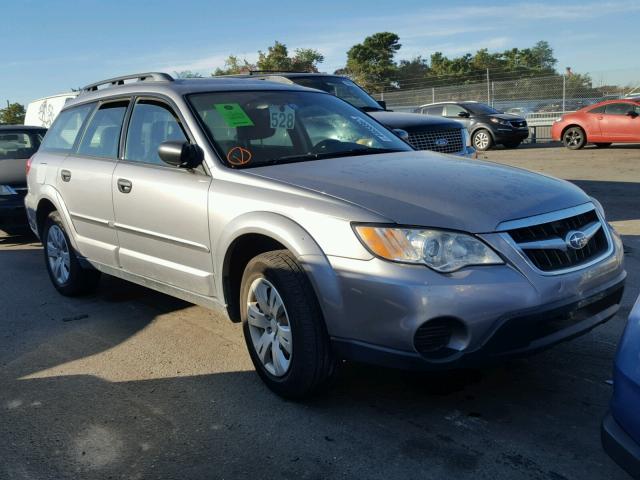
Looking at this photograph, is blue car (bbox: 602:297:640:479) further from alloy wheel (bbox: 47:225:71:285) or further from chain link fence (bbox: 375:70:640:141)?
chain link fence (bbox: 375:70:640:141)

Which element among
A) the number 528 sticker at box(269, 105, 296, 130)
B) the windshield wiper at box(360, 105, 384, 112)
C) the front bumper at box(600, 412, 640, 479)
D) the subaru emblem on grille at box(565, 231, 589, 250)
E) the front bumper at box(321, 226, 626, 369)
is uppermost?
the number 528 sticker at box(269, 105, 296, 130)

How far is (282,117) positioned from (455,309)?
2121mm

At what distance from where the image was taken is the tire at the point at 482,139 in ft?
64.8

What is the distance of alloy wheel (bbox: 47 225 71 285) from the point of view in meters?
5.74

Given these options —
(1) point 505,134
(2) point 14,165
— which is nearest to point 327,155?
(2) point 14,165

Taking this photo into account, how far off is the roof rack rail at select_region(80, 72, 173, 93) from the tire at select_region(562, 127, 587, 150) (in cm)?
1517

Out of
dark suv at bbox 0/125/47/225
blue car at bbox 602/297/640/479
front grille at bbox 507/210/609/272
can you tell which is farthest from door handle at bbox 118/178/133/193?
dark suv at bbox 0/125/47/225

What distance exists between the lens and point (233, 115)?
4250mm

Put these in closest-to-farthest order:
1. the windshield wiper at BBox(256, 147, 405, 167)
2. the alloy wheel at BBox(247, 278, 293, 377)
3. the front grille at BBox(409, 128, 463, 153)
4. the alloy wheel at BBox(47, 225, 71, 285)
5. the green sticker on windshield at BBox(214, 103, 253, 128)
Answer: the alloy wheel at BBox(247, 278, 293, 377) → the windshield wiper at BBox(256, 147, 405, 167) → the green sticker on windshield at BBox(214, 103, 253, 128) → the alloy wheel at BBox(47, 225, 71, 285) → the front grille at BBox(409, 128, 463, 153)

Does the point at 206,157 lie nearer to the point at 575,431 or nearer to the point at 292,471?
the point at 292,471

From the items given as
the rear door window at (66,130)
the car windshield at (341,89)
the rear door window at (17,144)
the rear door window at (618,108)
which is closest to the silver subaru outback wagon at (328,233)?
the rear door window at (66,130)

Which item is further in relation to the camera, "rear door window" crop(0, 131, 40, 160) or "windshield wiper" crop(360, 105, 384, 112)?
"rear door window" crop(0, 131, 40, 160)

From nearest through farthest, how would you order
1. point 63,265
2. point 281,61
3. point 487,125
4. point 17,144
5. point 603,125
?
point 63,265, point 17,144, point 603,125, point 487,125, point 281,61

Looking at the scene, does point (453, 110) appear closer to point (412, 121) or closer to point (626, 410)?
point (412, 121)
